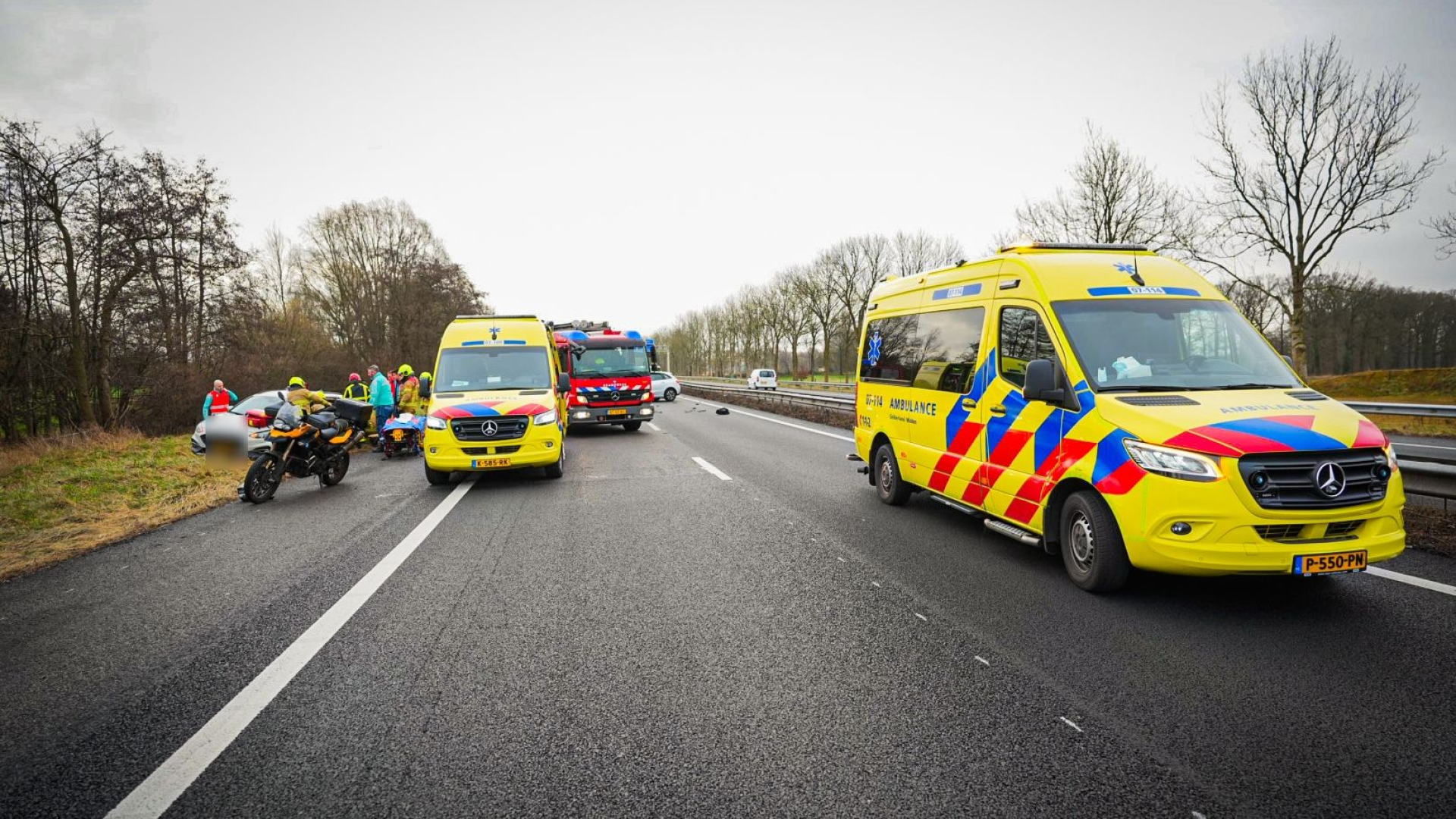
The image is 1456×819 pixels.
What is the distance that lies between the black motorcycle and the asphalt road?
324cm

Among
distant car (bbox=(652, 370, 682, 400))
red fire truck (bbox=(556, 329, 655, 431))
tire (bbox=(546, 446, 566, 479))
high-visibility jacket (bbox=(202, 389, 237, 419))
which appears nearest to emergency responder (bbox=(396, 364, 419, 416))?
high-visibility jacket (bbox=(202, 389, 237, 419))

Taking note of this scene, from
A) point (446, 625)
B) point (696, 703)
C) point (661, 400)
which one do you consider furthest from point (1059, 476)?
point (661, 400)

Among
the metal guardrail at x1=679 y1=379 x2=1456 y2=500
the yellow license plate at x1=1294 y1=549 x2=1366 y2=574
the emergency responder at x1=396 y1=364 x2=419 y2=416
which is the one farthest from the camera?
the emergency responder at x1=396 y1=364 x2=419 y2=416

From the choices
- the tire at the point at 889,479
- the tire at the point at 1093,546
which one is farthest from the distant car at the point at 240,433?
the tire at the point at 1093,546

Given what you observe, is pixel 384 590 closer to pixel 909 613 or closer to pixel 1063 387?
pixel 909 613

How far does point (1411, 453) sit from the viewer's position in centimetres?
1195

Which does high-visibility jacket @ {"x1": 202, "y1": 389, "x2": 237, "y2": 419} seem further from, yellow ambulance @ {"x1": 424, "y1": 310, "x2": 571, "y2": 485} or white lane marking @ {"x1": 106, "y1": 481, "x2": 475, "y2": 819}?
white lane marking @ {"x1": 106, "y1": 481, "x2": 475, "y2": 819}

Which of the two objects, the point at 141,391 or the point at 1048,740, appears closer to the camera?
the point at 1048,740

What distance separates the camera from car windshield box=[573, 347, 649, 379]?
18094 millimetres

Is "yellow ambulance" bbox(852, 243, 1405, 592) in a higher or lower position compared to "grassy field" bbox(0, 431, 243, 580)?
higher

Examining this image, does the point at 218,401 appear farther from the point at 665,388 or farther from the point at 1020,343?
the point at 665,388

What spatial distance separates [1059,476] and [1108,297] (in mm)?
1487

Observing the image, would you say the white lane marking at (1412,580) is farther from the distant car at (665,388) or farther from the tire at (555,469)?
the distant car at (665,388)

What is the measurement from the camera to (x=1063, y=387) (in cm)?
487
